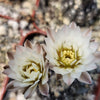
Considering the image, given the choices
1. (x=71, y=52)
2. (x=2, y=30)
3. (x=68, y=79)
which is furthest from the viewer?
(x=2, y=30)

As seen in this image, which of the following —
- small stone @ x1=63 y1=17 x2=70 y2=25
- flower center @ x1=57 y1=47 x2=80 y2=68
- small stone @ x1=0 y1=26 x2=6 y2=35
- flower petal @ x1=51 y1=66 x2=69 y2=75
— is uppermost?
small stone @ x1=63 y1=17 x2=70 y2=25

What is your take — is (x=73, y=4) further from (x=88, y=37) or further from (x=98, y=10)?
(x=88, y=37)

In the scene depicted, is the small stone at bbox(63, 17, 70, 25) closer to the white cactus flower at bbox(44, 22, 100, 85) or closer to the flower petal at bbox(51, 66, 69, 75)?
the white cactus flower at bbox(44, 22, 100, 85)

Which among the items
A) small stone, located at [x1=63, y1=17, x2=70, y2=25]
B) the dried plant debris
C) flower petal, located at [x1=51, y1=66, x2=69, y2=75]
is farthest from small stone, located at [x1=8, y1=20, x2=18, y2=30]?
flower petal, located at [x1=51, y1=66, x2=69, y2=75]

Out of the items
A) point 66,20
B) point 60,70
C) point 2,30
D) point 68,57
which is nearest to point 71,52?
point 68,57

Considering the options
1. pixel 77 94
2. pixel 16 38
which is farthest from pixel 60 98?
pixel 16 38

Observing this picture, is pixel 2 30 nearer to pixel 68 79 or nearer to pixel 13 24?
pixel 13 24

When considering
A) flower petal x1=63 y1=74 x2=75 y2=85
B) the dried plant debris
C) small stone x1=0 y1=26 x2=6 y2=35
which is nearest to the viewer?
flower petal x1=63 y1=74 x2=75 y2=85
